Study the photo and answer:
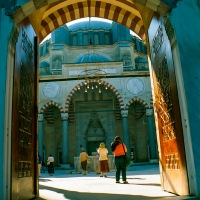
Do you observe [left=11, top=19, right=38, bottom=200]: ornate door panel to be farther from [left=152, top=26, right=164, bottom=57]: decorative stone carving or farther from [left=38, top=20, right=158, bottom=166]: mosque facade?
[left=38, top=20, right=158, bottom=166]: mosque facade

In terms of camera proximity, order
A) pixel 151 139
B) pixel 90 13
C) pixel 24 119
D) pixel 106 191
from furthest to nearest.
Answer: pixel 151 139, pixel 90 13, pixel 106 191, pixel 24 119

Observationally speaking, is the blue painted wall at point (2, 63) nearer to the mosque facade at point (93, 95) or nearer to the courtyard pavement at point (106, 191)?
the courtyard pavement at point (106, 191)

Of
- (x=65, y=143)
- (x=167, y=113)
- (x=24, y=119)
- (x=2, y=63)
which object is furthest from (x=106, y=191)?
(x=65, y=143)

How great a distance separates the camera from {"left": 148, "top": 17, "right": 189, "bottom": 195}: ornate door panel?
2852 millimetres

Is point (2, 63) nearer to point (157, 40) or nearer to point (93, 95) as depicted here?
point (157, 40)

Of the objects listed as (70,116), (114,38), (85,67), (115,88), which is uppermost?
(114,38)

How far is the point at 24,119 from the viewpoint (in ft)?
10.8

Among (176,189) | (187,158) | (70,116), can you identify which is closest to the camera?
(187,158)

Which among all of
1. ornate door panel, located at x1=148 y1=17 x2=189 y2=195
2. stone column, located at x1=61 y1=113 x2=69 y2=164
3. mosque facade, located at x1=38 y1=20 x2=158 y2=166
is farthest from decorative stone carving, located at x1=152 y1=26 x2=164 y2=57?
stone column, located at x1=61 y1=113 x2=69 y2=164

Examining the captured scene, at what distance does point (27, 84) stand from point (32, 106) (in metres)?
0.37

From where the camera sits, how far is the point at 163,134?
3658 millimetres

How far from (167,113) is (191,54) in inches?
35.6

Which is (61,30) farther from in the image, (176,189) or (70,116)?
(176,189)

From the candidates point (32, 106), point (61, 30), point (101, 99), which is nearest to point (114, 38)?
point (61, 30)
